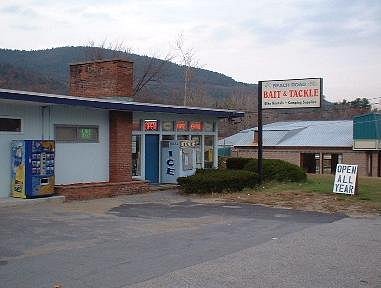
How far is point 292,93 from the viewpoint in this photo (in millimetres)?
23047

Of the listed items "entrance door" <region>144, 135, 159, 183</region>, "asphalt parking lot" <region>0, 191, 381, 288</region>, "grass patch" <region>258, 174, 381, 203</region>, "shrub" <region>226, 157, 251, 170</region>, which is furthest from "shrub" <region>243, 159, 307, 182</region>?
"asphalt parking lot" <region>0, 191, 381, 288</region>

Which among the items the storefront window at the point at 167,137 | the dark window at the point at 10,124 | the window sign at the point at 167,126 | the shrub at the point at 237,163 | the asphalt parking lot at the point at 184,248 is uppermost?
the window sign at the point at 167,126

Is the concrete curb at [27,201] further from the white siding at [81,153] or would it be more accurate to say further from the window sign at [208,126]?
the window sign at [208,126]

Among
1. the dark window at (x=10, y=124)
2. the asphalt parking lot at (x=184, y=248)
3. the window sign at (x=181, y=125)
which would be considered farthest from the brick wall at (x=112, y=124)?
the window sign at (x=181, y=125)

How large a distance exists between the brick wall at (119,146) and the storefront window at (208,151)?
5888 millimetres

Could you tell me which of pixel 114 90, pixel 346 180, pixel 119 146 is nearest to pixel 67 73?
pixel 114 90

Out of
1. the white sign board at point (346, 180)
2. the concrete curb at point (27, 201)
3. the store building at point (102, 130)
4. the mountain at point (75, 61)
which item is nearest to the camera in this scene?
the concrete curb at point (27, 201)

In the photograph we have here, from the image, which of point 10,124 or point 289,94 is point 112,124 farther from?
point 289,94

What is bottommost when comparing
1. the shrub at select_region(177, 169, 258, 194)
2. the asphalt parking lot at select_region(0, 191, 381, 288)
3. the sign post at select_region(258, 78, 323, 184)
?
the asphalt parking lot at select_region(0, 191, 381, 288)

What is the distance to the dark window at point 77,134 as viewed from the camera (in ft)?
64.0

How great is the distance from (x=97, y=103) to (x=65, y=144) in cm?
176

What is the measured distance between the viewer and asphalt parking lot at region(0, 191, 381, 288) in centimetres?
816

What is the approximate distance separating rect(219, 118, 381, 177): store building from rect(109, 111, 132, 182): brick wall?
129 ft

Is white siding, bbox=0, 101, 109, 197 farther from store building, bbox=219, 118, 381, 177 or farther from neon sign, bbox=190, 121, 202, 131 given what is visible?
store building, bbox=219, 118, 381, 177
